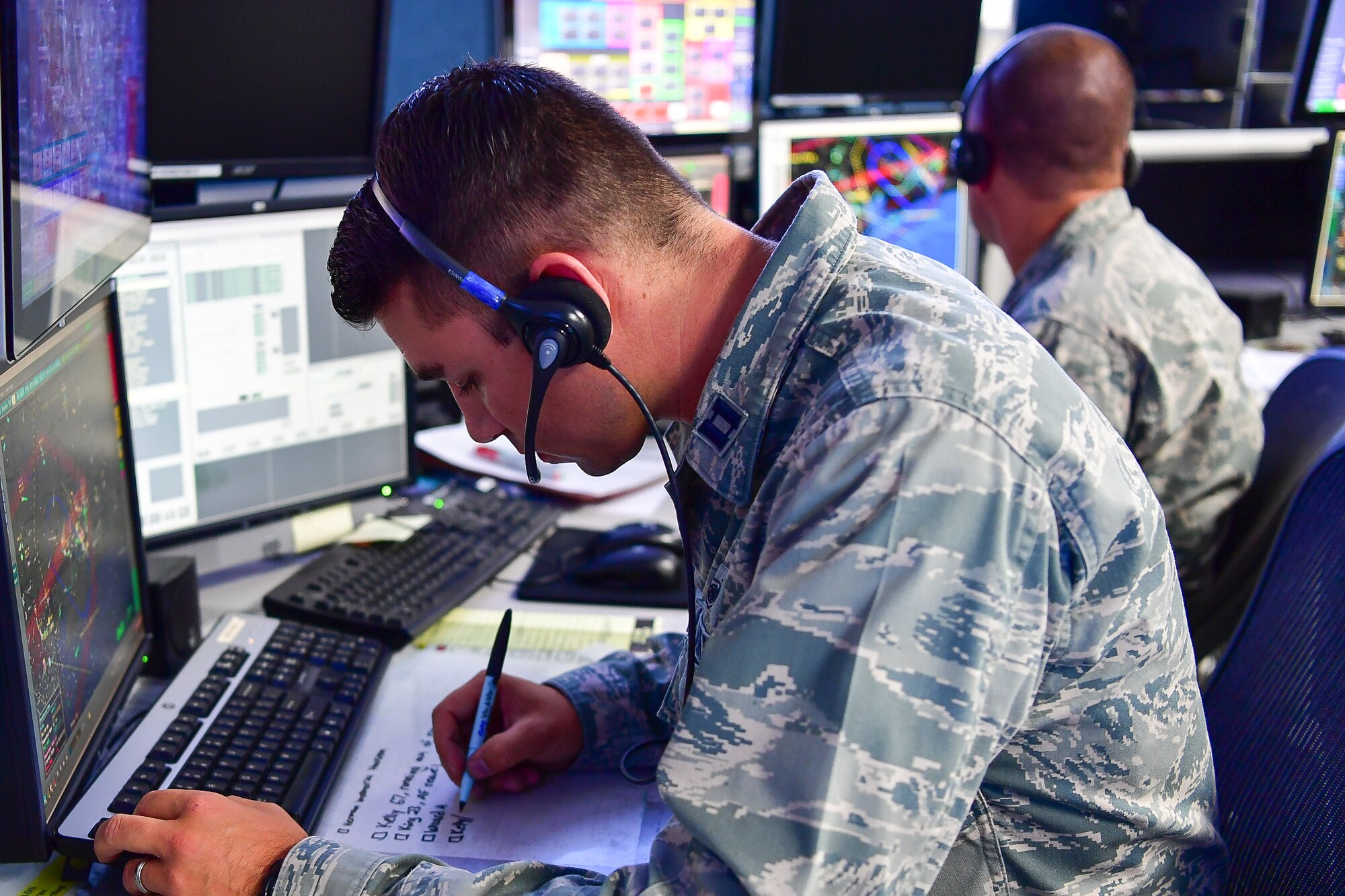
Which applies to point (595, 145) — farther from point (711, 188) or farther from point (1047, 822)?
point (711, 188)

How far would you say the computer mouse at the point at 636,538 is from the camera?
1.27m

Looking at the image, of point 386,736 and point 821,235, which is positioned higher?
point 821,235

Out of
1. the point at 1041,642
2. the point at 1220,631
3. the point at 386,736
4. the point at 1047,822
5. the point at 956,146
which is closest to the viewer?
the point at 1041,642

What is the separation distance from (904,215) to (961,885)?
1415 millimetres

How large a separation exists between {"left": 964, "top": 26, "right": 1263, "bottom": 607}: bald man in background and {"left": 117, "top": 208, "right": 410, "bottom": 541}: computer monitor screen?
87cm

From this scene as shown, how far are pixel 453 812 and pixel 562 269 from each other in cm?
42

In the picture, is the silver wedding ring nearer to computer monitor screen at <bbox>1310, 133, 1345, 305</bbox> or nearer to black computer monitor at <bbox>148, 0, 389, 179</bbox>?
black computer monitor at <bbox>148, 0, 389, 179</bbox>

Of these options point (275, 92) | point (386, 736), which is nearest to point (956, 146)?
point (275, 92)

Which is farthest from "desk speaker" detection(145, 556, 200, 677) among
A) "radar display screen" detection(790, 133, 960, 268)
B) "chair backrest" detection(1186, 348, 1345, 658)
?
"radar display screen" detection(790, 133, 960, 268)

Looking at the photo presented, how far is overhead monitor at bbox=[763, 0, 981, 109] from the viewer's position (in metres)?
1.85

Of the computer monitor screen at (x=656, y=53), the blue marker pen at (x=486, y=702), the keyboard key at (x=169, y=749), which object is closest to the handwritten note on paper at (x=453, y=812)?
the blue marker pen at (x=486, y=702)

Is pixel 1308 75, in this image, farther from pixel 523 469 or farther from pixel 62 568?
Answer: pixel 62 568

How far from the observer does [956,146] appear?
1.71m

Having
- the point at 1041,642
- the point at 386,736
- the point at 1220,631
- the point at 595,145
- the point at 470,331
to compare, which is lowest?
the point at 1220,631
